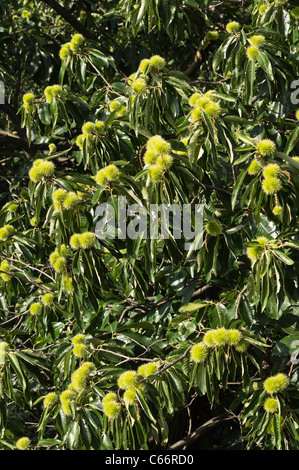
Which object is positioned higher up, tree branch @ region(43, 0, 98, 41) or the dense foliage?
tree branch @ region(43, 0, 98, 41)

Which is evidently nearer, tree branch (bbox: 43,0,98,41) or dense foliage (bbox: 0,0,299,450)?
dense foliage (bbox: 0,0,299,450)

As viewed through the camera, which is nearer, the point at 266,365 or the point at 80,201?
the point at 80,201

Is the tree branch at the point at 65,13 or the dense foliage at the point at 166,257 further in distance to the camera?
the tree branch at the point at 65,13

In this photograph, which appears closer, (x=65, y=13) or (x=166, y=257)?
(x=166, y=257)

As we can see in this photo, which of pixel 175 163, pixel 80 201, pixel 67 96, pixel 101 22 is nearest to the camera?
pixel 175 163

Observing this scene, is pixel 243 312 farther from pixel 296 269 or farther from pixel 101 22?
pixel 101 22

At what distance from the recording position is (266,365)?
2.54 metres

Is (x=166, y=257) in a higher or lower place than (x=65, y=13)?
lower

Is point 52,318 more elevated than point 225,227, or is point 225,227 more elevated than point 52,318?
point 225,227

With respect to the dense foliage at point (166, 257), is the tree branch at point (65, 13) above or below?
above

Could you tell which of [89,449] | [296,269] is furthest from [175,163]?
[89,449]

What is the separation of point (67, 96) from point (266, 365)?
144 centimetres
